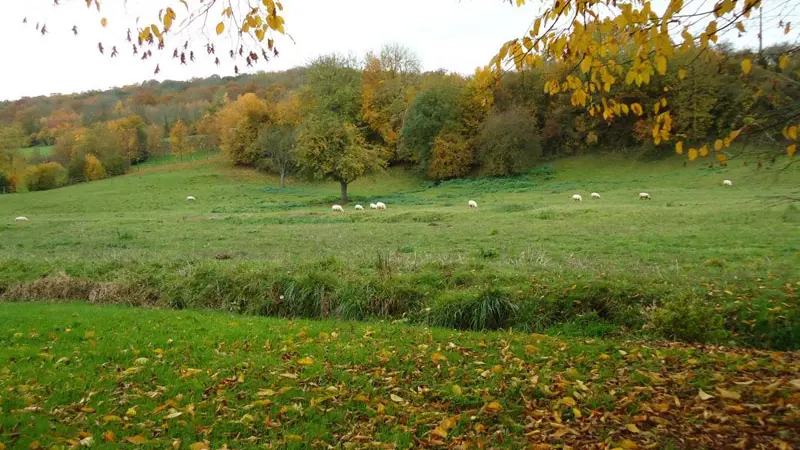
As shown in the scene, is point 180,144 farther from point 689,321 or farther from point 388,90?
point 689,321

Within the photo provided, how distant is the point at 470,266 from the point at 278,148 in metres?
54.1

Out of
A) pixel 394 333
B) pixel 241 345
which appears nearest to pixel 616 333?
pixel 394 333

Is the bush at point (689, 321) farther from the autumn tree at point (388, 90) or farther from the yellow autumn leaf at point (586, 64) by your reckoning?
the autumn tree at point (388, 90)

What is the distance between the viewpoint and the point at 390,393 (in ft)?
20.4

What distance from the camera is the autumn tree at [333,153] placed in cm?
4725

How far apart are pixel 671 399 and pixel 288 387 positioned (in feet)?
13.9

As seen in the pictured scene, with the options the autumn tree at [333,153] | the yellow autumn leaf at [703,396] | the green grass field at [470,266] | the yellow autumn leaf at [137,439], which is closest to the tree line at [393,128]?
the autumn tree at [333,153]

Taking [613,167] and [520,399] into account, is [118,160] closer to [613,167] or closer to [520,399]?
[613,167]

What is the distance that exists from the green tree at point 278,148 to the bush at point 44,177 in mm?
25765

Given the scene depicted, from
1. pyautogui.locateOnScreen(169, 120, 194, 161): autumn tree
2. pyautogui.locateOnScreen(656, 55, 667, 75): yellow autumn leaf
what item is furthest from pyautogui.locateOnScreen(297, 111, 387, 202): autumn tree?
pyautogui.locateOnScreen(169, 120, 194, 161): autumn tree

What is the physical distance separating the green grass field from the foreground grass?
2.15 metres

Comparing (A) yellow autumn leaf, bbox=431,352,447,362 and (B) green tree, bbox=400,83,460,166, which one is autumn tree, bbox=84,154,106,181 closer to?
(B) green tree, bbox=400,83,460,166

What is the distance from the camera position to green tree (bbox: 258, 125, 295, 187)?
6331cm

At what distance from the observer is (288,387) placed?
6328 mm
